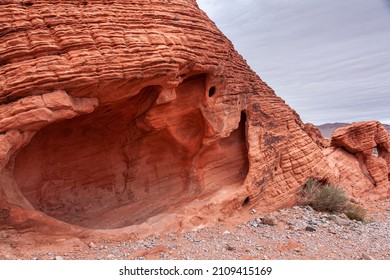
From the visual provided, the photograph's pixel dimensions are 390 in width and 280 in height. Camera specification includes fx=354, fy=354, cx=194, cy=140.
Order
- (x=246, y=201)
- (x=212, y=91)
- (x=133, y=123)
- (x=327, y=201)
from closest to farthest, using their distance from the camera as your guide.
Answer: (x=133, y=123)
(x=212, y=91)
(x=246, y=201)
(x=327, y=201)

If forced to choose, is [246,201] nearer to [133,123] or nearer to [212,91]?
[212,91]

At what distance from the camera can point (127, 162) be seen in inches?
350

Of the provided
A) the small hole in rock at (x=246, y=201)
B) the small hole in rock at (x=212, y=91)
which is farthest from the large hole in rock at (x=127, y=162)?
the small hole in rock at (x=246, y=201)

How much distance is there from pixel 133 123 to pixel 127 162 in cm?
104

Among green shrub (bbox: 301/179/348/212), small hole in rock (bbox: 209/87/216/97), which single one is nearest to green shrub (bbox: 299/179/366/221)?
green shrub (bbox: 301/179/348/212)

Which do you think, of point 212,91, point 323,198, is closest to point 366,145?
point 323,198

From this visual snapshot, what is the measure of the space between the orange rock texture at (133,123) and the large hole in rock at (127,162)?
0.03 metres

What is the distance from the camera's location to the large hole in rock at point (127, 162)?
7820 mm

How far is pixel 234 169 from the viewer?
9648 millimetres

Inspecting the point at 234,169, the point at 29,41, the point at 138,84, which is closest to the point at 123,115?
the point at 138,84

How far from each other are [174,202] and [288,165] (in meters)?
3.82

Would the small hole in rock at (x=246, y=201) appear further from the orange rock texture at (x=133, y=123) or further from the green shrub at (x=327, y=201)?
the green shrub at (x=327, y=201)

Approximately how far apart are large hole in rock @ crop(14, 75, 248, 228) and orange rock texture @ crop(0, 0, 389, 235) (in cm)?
3

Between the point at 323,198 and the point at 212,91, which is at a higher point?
the point at 212,91
